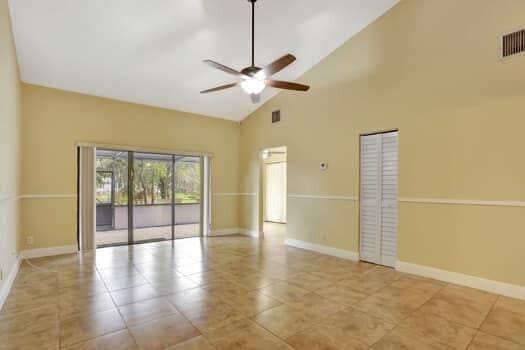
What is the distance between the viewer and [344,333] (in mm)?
2453

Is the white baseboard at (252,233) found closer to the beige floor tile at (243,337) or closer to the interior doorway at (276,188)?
the interior doorway at (276,188)

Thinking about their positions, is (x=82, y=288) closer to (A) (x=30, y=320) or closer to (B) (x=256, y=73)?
(A) (x=30, y=320)

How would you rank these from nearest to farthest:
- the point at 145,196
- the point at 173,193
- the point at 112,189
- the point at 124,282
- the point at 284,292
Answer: the point at 284,292 < the point at 124,282 < the point at 112,189 < the point at 145,196 < the point at 173,193

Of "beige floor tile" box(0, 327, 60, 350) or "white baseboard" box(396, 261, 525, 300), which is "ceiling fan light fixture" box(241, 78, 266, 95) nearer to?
"beige floor tile" box(0, 327, 60, 350)

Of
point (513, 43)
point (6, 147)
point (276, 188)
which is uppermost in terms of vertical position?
point (513, 43)

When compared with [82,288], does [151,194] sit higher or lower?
higher

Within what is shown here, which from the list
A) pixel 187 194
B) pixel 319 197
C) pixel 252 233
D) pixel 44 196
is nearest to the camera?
pixel 44 196

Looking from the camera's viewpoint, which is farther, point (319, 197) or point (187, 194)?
point (187, 194)

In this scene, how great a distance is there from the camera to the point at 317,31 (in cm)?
450

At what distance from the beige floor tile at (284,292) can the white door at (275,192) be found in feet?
19.8

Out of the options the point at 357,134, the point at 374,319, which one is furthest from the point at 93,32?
the point at 374,319

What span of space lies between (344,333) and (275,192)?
7529mm

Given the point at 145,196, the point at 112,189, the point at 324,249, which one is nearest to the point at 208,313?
the point at 324,249

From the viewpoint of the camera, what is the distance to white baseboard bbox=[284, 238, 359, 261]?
4.83 m
